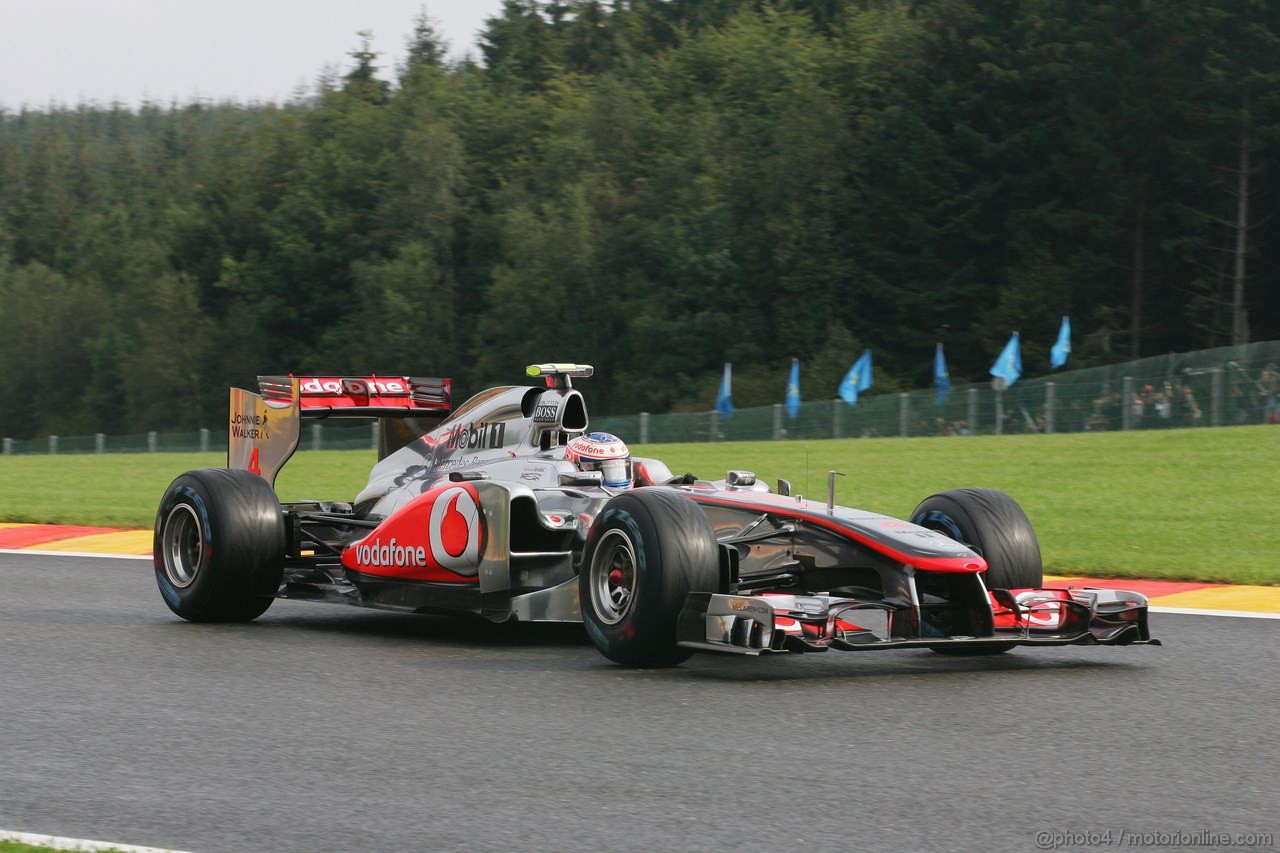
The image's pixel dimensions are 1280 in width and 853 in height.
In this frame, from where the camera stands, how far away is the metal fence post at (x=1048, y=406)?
31531mm

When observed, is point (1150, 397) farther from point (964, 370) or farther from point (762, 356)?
point (762, 356)

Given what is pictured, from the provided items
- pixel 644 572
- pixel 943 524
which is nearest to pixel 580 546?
pixel 644 572

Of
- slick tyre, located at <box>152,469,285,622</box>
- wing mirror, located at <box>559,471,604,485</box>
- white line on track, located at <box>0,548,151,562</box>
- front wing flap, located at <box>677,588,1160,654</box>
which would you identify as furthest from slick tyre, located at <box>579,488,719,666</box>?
white line on track, located at <box>0,548,151,562</box>

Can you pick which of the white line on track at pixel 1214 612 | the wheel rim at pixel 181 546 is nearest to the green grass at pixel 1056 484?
the white line on track at pixel 1214 612

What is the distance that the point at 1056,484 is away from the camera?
2098 cm

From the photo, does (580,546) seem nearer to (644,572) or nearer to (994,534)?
(644,572)

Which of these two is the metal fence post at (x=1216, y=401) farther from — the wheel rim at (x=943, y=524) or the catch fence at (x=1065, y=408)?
the wheel rim at (x=943, y=524)

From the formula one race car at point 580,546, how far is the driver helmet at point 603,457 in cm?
1

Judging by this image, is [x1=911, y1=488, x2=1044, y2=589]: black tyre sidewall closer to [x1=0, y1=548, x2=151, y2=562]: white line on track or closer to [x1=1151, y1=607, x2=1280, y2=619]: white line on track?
[x1=1151, y1=607, x2=1280, y2=619]: white line on track

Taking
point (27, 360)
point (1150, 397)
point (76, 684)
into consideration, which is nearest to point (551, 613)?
point (76, 684)

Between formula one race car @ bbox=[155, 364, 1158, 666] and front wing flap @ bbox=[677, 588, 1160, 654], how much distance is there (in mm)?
10

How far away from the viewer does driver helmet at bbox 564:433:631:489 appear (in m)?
9.76

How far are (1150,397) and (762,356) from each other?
33925 mm

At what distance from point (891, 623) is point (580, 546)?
2.03 metres
